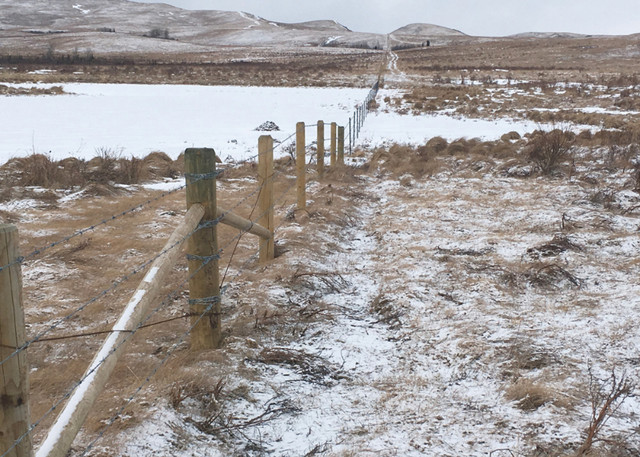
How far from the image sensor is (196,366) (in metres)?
3.18

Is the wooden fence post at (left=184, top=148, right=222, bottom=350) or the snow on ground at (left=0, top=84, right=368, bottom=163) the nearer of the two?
the wooden fence post at (left=184, top=148, right=222, bottom=350)

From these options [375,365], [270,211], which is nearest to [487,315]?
[375,365]

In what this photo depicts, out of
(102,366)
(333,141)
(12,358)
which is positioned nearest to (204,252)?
(102,366)

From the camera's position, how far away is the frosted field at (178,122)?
39.0 feet

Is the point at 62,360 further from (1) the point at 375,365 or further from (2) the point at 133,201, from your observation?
(2) the point at 133,201

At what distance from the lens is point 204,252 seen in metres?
3.24

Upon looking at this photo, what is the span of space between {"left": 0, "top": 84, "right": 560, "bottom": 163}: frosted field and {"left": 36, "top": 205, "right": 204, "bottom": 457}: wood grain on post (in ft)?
23.8

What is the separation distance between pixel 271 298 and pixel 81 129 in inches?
475

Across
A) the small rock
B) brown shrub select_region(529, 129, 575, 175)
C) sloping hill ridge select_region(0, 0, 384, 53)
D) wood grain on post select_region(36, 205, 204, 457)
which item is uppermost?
sloping hill ridge select_region(0, 0, 384, 53)

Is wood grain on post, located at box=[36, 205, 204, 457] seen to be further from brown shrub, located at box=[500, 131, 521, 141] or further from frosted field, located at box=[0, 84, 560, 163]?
brown shrub, located at box=[500, 131, 521, 141]

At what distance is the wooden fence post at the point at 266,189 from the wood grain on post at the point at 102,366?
2009mm

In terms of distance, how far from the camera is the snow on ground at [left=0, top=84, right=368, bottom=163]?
11.8 m

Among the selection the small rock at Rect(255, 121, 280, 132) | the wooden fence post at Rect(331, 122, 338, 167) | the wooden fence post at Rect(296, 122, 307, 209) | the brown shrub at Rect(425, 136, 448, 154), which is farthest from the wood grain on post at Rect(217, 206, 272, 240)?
the small rock at Rect(255, 121, 280, 132)

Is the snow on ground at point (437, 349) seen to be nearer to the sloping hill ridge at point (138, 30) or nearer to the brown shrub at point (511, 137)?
the brown shrub at point (511, 137)
